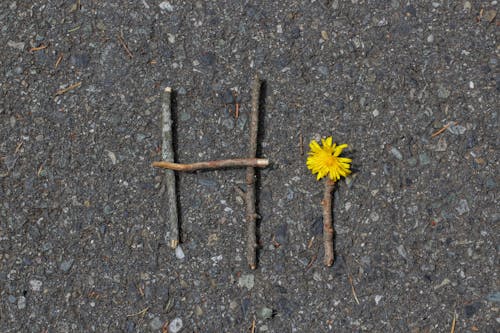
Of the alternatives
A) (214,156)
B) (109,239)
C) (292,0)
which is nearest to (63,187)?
(109,239)

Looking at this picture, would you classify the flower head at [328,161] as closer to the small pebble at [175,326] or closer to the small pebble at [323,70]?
the small pebble at [323,70]

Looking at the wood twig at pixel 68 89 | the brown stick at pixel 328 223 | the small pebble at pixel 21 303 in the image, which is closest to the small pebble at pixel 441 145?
the brown stick at pixel 328 223

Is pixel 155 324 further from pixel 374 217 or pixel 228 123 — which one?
pixel 374 217

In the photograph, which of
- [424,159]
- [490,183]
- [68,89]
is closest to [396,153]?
[424,159]

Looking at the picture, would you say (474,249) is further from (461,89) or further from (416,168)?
(461,89)

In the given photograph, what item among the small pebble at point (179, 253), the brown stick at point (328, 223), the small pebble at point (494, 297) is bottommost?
the small pebble at point (494, 297)

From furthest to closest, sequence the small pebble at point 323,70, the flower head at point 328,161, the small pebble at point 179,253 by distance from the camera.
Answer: the small pebble at point 323,70, the small pebble at point 179,253, the flower head at point 328,161

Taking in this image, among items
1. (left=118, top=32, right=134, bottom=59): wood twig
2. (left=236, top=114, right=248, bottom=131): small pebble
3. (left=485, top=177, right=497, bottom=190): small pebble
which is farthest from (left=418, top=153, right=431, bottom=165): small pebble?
(left=118, top=32, right=134, bottom=59): wood twig
